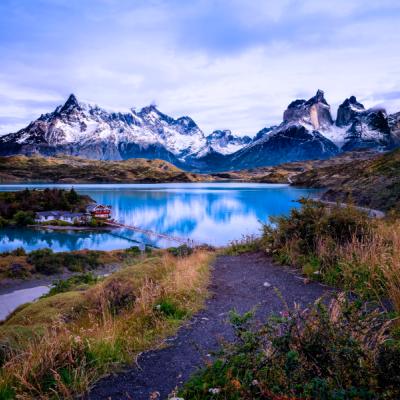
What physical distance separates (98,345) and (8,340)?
7.18ft

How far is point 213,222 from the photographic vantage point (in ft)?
213

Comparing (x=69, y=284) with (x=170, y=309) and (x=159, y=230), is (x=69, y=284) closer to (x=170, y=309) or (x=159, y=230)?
(x=170, y=309)

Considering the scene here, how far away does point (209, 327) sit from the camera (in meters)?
7.00

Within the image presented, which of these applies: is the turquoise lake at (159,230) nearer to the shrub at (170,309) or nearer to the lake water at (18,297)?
the lake water at (18,297)

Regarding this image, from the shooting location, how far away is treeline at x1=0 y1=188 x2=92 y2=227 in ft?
231

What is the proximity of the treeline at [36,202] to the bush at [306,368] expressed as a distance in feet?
222

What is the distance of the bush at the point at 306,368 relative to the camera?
10.8 feet

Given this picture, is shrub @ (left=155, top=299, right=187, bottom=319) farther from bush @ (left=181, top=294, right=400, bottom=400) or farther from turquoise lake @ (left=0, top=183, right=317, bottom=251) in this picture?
turquoise lake @ (left=0, top=183, right=317, bottom=251)

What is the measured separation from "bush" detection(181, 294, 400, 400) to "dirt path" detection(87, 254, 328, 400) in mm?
453

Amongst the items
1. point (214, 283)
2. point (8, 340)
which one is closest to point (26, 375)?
point (8, 340)

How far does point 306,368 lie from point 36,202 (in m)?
81.8

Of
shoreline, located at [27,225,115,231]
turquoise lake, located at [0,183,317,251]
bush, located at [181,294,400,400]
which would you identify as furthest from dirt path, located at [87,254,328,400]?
shoreline, located at [27,225,115,231]

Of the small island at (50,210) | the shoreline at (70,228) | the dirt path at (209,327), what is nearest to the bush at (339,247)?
the dirt path at (209,327)

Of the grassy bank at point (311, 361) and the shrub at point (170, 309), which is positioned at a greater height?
the grassy bank at point (311, 361)
